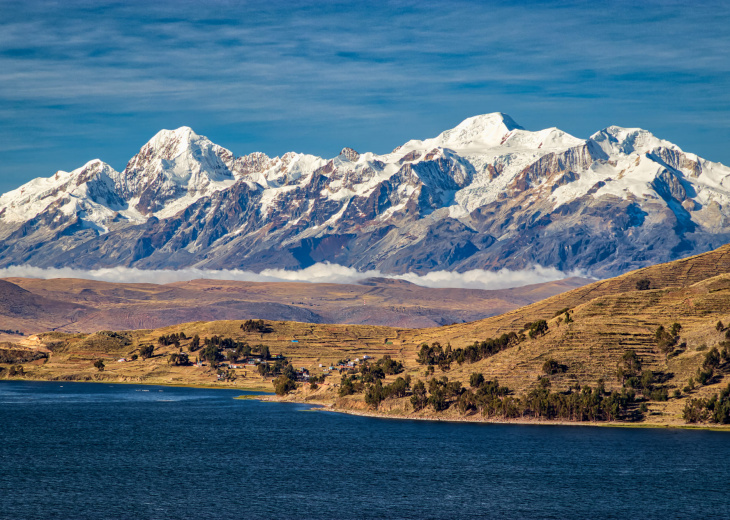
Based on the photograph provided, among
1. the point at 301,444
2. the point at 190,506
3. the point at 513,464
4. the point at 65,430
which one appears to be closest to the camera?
the point at 190,506

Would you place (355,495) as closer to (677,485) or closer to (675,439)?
(677,485)

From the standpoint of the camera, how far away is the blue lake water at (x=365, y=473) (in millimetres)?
122812

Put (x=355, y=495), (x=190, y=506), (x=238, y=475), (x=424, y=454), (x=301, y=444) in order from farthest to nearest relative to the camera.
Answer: (x=301, y=444), (x=424, y=454), (x=238, y=475), (x=355, y=495), (x=190, y=506)

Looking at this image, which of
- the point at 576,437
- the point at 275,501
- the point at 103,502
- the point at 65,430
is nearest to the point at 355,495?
the point at 275,501

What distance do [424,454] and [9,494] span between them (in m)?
70.3

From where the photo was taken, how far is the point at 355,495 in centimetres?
13138

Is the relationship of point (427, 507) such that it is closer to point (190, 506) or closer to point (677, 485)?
point (190, 506)

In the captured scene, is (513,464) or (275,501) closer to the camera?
(275,501)

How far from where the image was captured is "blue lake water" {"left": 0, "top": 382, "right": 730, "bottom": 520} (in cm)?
12281

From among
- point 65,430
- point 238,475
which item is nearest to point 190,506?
point 238,475

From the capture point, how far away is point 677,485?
456 ft

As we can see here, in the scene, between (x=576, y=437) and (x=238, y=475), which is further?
(x=576, y=437)

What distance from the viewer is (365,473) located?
148m

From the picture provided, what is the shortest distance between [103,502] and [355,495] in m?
34.2
